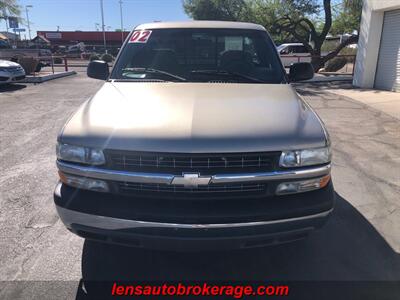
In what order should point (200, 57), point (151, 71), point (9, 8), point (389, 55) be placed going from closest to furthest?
1. point (151, 71)
2. point (200, 57)
3. point (389, 55)
4. point (9, 8)

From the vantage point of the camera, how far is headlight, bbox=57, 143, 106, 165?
2.58 meters

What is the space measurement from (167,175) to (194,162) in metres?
0.19

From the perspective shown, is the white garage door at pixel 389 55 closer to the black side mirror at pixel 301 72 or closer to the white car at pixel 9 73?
the black side mirror at pixel 301 72

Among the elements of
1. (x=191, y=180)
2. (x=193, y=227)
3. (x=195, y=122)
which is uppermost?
(x=195, y=122)

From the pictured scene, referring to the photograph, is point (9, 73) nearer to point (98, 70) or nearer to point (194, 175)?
point (98, 70)

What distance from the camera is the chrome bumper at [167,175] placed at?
97.2 inches

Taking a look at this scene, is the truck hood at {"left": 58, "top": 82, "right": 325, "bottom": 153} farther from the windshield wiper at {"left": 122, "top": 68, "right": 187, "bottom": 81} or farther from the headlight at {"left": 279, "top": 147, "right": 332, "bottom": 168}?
the windshield wiper at {"left": 122, "top": 68, "right": 187, "bottom": 81}

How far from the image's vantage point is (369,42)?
13.7 meters

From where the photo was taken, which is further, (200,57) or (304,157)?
(200,57)

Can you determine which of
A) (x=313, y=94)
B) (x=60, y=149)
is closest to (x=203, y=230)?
(x=60, y=149)

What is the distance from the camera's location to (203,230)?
242 centimetres

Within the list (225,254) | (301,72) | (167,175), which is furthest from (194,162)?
(301,72)

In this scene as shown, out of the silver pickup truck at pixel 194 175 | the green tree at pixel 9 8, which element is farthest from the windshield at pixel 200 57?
the green tree at pixel 9 8

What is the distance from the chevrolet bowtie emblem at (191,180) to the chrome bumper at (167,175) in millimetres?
29
